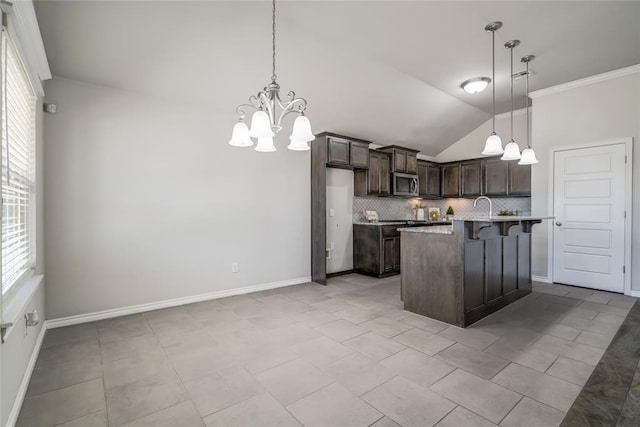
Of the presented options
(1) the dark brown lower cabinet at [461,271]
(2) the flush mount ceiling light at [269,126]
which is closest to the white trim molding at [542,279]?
(1) the dark brown lower cabinet at [461,271]

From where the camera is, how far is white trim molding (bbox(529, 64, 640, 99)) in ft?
13.6

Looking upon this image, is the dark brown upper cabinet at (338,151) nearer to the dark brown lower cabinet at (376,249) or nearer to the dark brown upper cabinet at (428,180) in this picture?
the dark brown lower cabinet at (376,249)

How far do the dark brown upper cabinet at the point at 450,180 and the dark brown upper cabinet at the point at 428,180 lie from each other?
0.13 m

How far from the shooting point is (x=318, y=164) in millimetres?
5031

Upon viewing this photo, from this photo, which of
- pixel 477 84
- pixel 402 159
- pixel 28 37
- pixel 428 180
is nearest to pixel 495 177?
pixel 428 180

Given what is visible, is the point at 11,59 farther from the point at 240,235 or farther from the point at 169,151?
the point at 240,235

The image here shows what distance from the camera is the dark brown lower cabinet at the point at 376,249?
5418mm

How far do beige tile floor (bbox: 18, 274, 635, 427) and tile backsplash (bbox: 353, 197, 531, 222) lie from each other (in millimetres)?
2655

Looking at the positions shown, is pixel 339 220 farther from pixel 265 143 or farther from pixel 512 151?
pixel 265 143

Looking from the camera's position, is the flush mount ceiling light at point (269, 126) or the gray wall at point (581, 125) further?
the gray wall at point (581, 125)

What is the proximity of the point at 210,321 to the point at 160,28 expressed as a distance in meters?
2.98

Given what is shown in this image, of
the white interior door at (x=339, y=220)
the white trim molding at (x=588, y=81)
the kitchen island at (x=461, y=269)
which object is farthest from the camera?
the white interior door at (x=339, y=220)

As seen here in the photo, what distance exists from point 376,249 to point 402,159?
79.9 inches

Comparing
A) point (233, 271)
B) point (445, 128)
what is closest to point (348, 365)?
point (233, 271)
